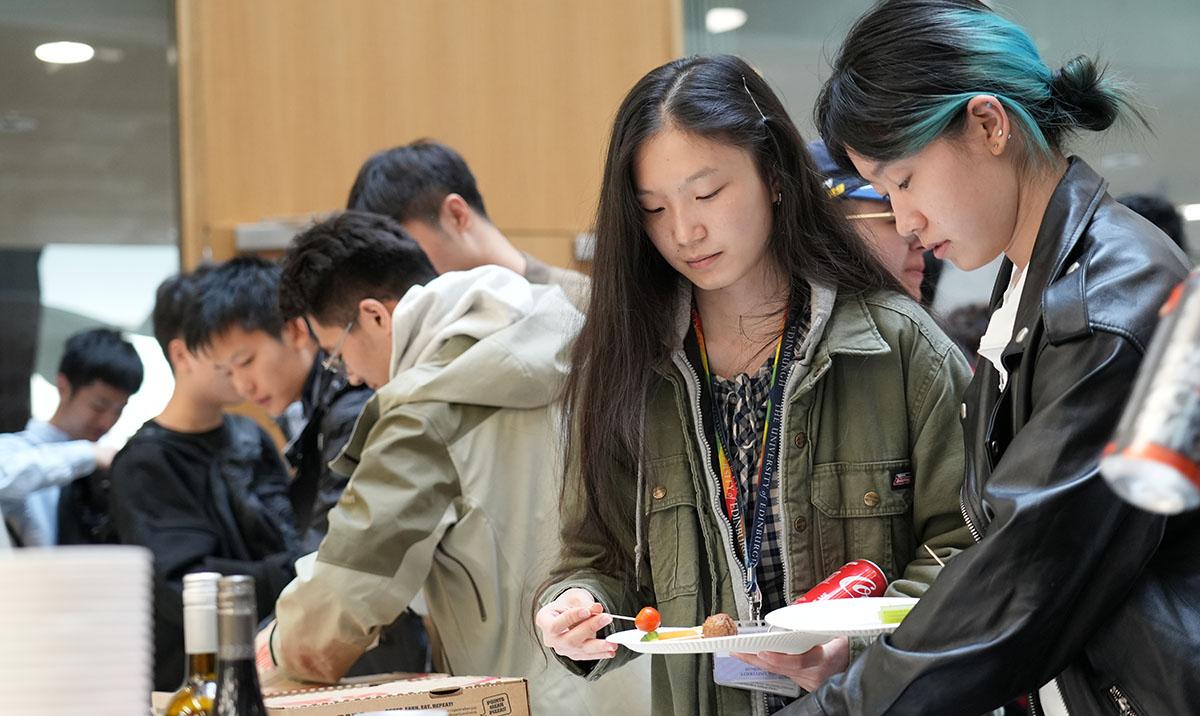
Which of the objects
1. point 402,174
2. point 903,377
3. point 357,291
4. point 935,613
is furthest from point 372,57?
point 935,613

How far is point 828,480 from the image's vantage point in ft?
5.42

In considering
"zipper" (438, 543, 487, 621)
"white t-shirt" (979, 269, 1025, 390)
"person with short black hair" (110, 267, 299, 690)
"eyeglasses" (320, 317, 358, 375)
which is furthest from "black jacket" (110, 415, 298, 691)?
"white t-shirt" (979, 269, 1025, 390)

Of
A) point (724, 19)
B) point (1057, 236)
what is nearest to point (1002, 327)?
point (1057, 236)

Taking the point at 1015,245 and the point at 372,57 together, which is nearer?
the point at 1015,245

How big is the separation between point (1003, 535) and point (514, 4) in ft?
13.0

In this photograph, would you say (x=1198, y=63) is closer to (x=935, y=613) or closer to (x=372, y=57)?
(x=372, y=57)

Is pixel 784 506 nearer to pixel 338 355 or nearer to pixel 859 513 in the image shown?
pixel 859 513

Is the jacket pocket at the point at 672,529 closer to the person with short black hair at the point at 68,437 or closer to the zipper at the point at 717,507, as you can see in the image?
the zipper at the point at 717,507

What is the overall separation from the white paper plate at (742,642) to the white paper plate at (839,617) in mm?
19

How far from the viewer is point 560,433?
1.93 meters

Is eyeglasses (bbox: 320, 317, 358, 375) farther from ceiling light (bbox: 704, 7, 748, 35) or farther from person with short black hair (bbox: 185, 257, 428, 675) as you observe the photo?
ceiling light (bbox: 704, 7, 748, 35)

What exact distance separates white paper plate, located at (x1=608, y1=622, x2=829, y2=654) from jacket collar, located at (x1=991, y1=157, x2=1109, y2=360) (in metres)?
0.35

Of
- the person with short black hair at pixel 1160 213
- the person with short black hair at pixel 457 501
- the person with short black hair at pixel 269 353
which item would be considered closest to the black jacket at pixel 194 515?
the person with short black hair at pixel 269 353

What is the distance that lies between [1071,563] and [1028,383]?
0.18 meters
